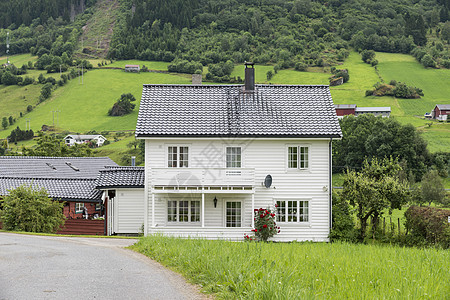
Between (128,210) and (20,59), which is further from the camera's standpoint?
(20,59)

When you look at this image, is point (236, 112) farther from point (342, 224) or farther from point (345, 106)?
point (345, 106)

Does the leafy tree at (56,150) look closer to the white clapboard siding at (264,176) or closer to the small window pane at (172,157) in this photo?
the small window pane at (172,157)

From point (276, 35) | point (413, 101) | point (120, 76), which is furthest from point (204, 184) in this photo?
point (276, 35)

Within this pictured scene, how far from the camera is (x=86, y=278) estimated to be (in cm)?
1005

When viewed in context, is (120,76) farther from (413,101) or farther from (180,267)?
(180,267)

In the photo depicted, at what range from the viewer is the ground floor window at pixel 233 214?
2556cm

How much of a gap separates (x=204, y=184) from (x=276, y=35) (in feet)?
577

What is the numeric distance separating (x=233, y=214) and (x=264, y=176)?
7.82 ft

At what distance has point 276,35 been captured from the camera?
19388 cm

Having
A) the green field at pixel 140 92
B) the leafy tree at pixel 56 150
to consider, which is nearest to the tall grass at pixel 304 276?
the leafy tree at pixel 56 150

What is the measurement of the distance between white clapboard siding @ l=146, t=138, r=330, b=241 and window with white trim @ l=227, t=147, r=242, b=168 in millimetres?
221

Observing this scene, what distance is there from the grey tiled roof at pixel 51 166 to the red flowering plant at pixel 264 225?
69.9ft

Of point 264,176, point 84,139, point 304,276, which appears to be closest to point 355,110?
point 84,139

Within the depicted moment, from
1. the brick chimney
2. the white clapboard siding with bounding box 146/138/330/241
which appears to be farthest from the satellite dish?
the brick chimney
